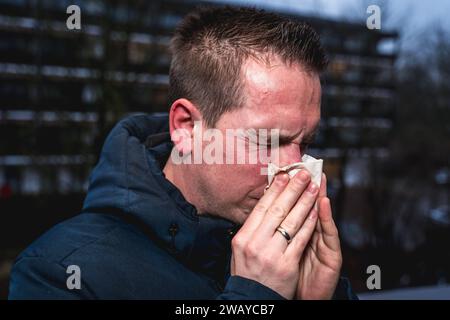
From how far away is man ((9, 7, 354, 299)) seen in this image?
4.53 feet

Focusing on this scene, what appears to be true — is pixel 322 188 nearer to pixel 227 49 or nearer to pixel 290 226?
pixel 290 226

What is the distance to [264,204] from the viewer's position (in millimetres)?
1394

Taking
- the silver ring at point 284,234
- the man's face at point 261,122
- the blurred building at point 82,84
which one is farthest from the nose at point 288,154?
the blurred building at point 82,84

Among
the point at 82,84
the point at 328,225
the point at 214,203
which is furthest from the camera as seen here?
the point at 82,84

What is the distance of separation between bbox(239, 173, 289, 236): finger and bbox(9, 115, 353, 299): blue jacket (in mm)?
303

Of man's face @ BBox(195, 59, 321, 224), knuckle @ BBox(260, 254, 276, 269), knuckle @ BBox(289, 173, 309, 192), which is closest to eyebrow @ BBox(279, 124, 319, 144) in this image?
man's face @ BBox(195, 59, 321, 224)

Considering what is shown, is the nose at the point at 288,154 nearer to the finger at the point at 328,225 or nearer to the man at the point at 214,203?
the man at the point at 214,203

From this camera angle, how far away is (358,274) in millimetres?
11391

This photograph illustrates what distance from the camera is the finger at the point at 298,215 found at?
134cm

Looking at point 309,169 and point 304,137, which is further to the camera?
point 304,137

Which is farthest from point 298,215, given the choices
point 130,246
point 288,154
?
point 130,246

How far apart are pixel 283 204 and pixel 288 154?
13.2 inches

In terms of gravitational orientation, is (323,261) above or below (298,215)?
below

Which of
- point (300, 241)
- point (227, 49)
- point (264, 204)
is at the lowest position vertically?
point (300, 241)
